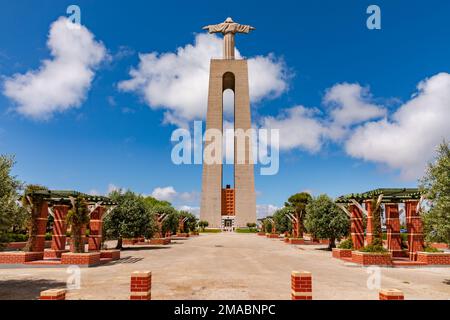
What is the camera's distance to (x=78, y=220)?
984 inches

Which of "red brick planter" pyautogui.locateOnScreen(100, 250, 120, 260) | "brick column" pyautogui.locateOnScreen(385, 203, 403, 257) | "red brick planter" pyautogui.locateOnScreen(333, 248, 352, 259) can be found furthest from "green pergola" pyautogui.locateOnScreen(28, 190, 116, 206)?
"brick column" pyautogui.locateOnScreen(385, 203, 403, 257)

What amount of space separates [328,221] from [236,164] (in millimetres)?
87368

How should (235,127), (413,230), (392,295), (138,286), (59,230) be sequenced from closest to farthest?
(392,295)
(138,286)
(413,230)
(59,230)
(235,127)

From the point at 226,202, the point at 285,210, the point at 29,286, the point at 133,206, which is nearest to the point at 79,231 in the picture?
the point at 29,286

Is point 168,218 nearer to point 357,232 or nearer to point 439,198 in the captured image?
point 357,232

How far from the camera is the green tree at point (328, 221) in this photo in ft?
118

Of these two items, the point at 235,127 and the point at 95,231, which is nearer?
the point at 95,231

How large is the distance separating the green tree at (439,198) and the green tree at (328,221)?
18.3m

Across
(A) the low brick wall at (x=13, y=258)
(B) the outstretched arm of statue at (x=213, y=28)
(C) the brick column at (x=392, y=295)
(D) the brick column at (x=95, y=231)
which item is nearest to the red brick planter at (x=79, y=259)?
(A) the low brick wall at (x=13, y=258)

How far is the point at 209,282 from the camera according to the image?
16.5 m

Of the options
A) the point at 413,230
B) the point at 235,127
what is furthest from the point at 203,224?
the point at 413,230

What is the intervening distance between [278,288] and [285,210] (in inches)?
2047

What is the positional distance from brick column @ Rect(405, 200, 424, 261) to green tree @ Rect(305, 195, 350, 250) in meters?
9.47

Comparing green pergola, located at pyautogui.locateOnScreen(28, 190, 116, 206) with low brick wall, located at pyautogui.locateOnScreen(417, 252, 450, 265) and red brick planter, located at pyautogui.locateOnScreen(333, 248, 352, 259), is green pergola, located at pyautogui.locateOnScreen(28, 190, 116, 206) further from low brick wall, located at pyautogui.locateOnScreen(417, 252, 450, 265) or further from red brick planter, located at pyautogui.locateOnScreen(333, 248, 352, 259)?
low brick wall, located at pyautogui.locateOnScreen(417, 252, 450, 265)
